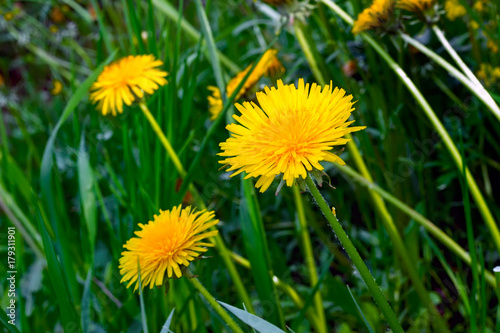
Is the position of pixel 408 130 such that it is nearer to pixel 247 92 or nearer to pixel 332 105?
pixel 247 92

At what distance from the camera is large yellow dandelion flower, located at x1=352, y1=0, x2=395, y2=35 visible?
0.63 meters

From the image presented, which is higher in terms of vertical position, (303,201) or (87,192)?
(87,192)

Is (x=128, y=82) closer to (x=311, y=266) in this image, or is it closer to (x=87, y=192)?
(x=87, y=192)

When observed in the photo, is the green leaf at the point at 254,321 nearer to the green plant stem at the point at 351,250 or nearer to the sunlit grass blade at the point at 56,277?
the green plant stem at the point at 351,250

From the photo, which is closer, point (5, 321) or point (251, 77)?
point (5, 321)

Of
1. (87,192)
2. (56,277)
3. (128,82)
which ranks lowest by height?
(56,277)

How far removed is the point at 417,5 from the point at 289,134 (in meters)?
0.38

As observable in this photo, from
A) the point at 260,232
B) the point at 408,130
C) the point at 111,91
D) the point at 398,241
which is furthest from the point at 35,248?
the point at 408,130

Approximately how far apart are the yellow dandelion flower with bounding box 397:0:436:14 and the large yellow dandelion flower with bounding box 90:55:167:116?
350mm

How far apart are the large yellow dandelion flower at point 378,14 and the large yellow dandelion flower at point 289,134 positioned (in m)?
0.29

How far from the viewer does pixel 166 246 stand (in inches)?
17.0

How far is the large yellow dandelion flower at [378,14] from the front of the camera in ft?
2.07

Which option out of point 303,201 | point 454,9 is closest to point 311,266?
point 303,201

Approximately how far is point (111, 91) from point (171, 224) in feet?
1.04
